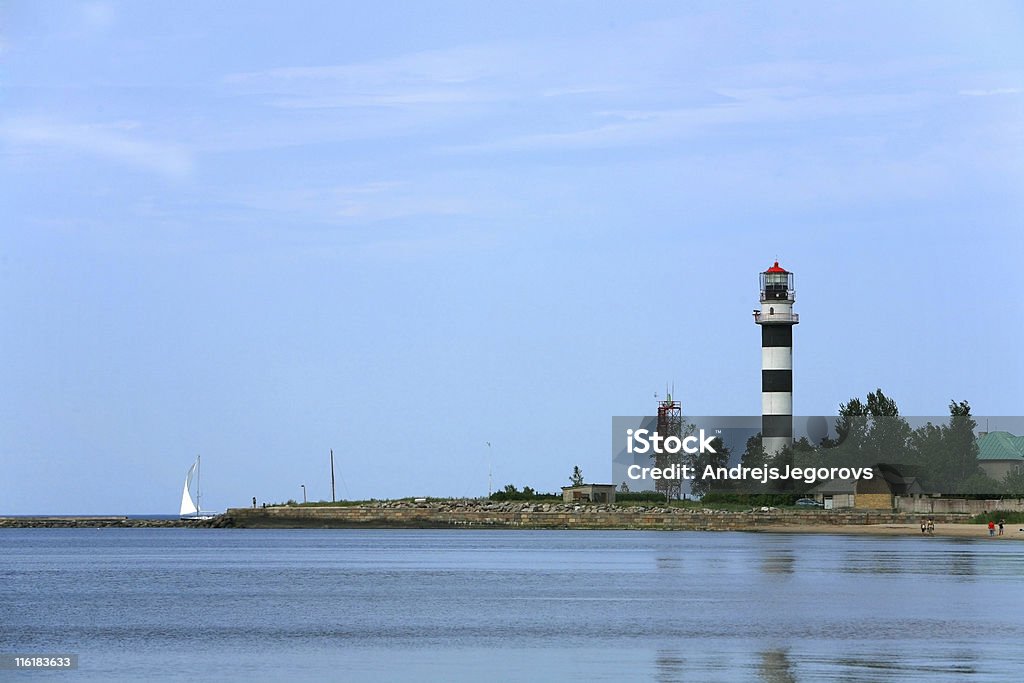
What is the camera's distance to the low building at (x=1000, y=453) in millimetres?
98938

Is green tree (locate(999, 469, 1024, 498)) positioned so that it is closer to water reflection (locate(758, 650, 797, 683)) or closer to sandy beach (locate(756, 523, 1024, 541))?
sandy beach (locate(756, 523, 1024, 541))

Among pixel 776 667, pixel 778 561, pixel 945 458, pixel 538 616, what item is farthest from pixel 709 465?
pixel 776 667

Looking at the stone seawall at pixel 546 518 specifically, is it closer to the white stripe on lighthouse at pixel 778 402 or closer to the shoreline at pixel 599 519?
the shoreline at pixel 599 519

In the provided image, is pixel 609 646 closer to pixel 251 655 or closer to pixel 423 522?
pixel 251 655

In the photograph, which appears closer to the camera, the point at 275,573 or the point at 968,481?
the point at 275,573

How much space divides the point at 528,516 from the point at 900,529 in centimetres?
2912

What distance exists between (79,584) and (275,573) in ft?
26.8

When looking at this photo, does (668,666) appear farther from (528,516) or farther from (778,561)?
(528,516)

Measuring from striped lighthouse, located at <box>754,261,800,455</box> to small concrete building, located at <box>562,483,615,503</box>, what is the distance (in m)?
17.2

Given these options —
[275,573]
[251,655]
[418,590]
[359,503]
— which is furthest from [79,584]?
[359,503]

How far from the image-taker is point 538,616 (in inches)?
1377

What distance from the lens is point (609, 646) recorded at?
2789 centimetres

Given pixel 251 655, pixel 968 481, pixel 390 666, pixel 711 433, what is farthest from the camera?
pixel 711 433

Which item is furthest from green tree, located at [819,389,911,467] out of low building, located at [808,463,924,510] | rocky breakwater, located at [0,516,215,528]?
rocky breakwater, located at [0,516,215,528]
